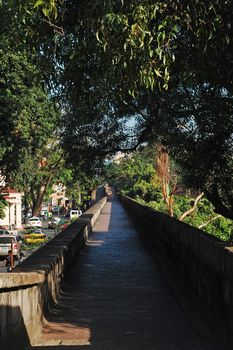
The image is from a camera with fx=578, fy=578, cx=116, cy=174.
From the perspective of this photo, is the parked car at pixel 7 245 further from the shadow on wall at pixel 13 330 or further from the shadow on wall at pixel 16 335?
the shadow on wall at pixel 13 330

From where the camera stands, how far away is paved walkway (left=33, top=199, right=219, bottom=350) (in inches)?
273

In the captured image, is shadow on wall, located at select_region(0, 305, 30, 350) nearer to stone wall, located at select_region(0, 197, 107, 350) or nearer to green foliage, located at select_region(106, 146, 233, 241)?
stone wall, located at select_region(0, 197, 107, 350)

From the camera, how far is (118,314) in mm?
8633

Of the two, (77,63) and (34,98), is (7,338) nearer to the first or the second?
(77,63)

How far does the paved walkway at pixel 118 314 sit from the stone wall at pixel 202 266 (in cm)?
41

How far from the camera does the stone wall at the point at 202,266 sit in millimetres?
6465

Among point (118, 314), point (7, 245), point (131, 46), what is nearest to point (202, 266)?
point (118, 314)

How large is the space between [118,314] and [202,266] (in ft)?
4.84

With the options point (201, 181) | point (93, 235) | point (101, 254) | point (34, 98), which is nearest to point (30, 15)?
point (201, 181)

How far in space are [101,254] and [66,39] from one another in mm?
12230

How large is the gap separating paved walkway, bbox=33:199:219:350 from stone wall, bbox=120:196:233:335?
0.41 meters

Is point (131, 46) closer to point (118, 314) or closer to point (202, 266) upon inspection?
point (202, 266)

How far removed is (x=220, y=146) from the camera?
10.2 metres

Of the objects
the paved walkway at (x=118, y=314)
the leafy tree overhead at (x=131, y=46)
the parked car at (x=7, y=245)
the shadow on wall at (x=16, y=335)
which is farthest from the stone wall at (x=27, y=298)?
the parked car at (x=7, y=245)
